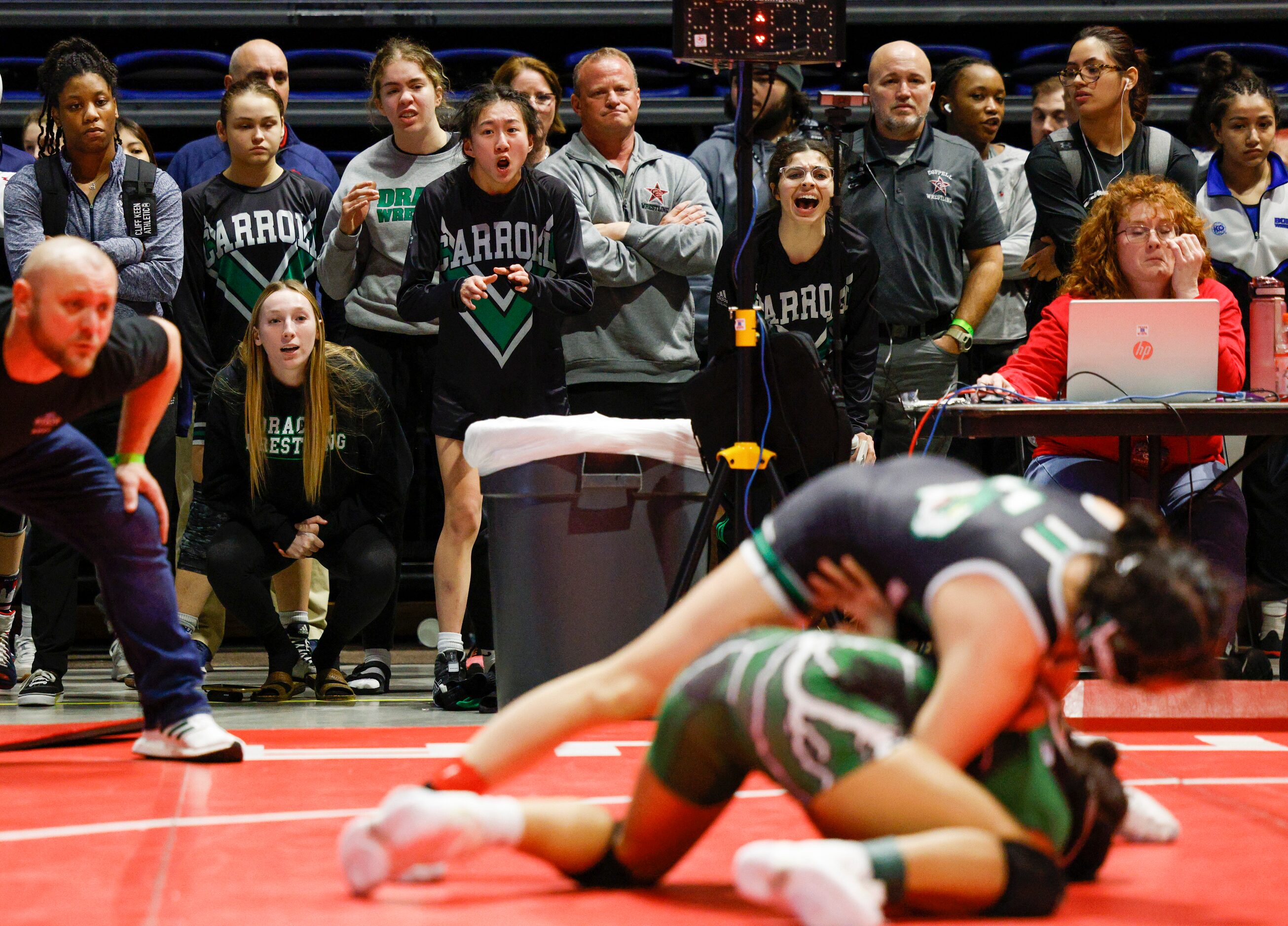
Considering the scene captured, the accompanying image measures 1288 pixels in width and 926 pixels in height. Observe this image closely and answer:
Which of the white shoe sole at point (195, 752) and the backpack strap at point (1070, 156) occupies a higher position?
the backpack strap at point (1070, 156)

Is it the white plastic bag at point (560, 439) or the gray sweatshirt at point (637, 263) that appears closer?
the white plastic bag at point (560, 439)

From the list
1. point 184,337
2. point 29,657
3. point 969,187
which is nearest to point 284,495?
point 184,337

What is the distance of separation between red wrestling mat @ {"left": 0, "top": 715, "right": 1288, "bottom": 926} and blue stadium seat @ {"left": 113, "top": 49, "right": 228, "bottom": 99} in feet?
12.6

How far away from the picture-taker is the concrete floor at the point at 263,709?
377 cm

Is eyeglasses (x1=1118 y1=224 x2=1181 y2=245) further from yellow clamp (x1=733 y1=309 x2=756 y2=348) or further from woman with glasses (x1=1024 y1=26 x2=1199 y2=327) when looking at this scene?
yellow clamp (x1=733 y1=309 x2=756 y2=348)

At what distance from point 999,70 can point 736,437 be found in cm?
403

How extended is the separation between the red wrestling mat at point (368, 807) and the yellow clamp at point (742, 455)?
0.70 meters

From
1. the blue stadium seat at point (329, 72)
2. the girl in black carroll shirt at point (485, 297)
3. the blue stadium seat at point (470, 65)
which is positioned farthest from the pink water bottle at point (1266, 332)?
the blue stadium seat at point (329, 72)

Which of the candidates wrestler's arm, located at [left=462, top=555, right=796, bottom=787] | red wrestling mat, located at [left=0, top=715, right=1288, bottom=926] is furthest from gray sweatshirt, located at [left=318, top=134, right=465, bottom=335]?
wrestler's arm, located at [left=462, top=555, right=796, bottom=787]

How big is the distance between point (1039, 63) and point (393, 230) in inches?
131

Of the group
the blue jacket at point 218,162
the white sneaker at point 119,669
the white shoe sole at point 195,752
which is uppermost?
the blue jacket at point 218,162

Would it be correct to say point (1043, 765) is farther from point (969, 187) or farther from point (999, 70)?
point (999, 70)

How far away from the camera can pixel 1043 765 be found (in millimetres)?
1776

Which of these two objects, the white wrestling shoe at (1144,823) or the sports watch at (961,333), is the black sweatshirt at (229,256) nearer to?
the sports watch at (961,333)
